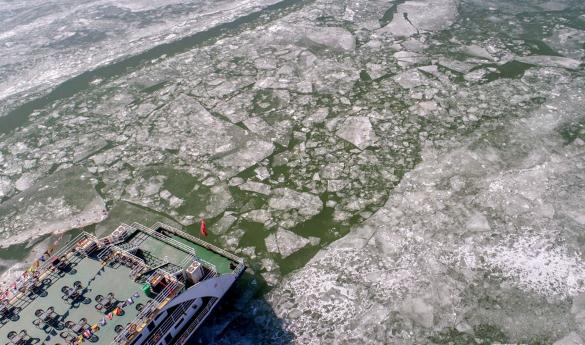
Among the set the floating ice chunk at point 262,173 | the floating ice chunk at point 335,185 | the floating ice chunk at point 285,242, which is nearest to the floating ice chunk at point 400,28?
the floating ice chunk at point 335,185

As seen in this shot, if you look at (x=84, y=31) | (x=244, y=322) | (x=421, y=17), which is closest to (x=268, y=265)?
(x=244, y=322)

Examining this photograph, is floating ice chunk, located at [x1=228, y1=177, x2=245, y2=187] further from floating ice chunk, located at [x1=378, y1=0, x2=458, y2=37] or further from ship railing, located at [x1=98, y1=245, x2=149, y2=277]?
floating ice chunk, located at [x1=378, y1=0, x2=458, y2=37]

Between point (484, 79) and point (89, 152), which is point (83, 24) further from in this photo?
point (484, 79)

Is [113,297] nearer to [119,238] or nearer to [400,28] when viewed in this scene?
[119,238]

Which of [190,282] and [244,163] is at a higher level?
[190,282]

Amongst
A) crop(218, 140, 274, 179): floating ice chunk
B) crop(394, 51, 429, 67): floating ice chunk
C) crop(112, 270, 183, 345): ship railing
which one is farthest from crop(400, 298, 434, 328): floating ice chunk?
crop(394, 51, 429, 67): floating ice chunk

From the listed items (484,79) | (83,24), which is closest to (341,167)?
(484,79)
